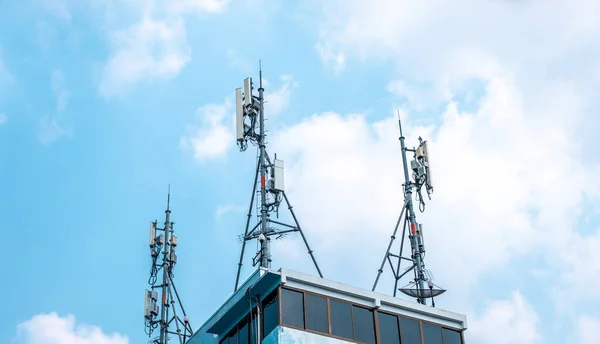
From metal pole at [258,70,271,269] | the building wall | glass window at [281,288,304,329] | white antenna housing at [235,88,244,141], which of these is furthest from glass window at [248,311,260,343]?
white antenna housing at [235,88,244,141]

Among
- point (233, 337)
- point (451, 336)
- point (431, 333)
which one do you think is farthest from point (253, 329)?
point (451, 336)

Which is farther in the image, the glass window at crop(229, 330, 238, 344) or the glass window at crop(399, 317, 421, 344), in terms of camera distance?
the glass window at crop(229, 330, 238, 344)

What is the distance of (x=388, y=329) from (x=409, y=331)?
1.06 m

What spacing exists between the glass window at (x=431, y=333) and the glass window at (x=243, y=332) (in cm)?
701

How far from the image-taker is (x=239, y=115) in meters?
47.9

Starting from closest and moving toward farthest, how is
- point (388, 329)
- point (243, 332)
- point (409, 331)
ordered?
point (388, 329)
point (243, 332)
point (409, 331)

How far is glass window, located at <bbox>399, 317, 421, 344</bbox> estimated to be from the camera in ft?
117

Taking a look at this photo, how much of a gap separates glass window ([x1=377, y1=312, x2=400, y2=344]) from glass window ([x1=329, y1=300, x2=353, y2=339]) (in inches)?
54.8

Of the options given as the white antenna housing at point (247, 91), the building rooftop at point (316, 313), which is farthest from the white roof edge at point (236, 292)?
the white antenna housing at point (247, 91)

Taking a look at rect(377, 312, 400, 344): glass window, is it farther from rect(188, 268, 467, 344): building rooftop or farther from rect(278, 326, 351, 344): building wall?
rect(278, 326, 351, 344): building wall

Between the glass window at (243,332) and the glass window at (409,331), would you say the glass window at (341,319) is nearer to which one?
the glass window at (409,331)

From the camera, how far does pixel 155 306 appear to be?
5588cm

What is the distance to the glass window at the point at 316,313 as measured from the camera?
33.7m

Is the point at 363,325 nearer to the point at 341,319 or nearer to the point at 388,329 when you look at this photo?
the point at 341,319
